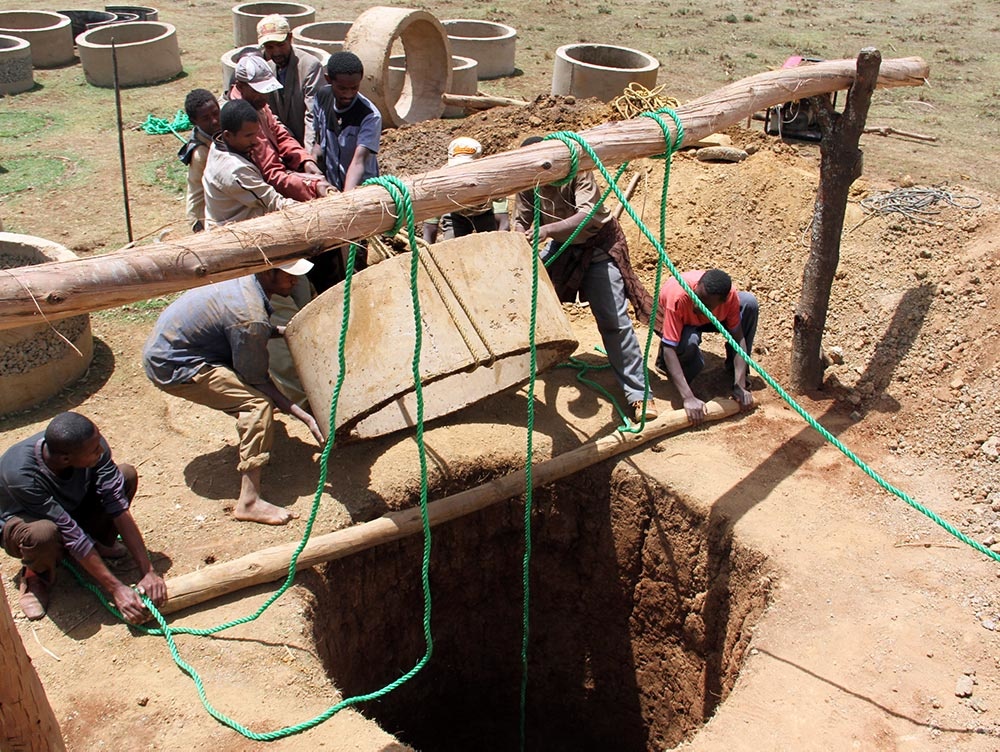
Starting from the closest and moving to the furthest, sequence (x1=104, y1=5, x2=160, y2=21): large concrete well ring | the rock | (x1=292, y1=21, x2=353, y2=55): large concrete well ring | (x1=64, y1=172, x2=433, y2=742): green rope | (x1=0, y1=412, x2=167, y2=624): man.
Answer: (x1=64, y1=172, x2=433, y2=742): green rope < the rock < (x1=0, y1=412, x2=167, y2=624): man < (x1=292, y1=21, x2=353, y2=55): large concrete well ring < (x1=104, y1=5, x2=160, y2=21): large concrete well ring

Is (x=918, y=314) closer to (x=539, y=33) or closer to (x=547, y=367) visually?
(x=547, y=367)

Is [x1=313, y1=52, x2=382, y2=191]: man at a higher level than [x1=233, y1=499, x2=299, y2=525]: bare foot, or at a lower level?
higher

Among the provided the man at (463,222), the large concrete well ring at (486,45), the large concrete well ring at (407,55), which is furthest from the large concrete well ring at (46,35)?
the man at (463,222)

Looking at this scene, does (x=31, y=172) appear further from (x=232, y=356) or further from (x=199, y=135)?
(x=232, y=356)

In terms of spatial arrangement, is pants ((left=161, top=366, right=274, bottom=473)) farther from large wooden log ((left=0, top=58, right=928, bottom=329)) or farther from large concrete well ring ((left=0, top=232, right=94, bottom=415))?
large wooden log ((left=0, top=58, right=928, bottom=329))

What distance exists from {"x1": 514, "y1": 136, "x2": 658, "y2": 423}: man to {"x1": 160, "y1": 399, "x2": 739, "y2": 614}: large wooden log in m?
0.37

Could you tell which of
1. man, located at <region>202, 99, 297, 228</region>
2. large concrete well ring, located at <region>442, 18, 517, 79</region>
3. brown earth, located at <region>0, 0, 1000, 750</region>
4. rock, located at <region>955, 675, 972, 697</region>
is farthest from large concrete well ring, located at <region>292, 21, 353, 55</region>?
rock, located at <region>955, 675, 972, 697</region>

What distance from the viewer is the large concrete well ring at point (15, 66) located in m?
12.5

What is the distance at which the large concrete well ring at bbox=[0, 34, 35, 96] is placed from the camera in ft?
41.0

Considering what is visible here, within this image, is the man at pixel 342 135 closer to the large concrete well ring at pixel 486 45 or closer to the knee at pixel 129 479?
the knee at pixel 129 479

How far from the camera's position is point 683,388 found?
Result: 19.7ft

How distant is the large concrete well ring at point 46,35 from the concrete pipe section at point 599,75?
8.00 meters

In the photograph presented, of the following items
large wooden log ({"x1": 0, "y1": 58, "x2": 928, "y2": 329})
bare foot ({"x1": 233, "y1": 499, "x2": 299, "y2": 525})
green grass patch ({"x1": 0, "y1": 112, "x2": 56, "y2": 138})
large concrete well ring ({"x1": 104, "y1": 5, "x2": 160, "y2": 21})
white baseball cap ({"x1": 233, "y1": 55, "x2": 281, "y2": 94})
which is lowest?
bare foot ({"x1": 233, "y1": 499, "x2": 299, "y2": 525})

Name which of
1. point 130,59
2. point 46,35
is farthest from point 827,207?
point 46,35
